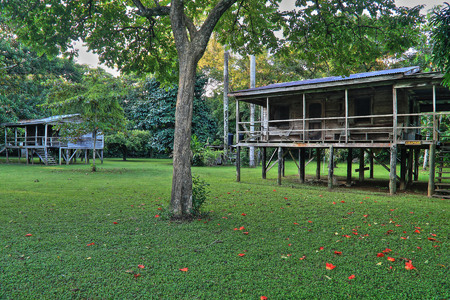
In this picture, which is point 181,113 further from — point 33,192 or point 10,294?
point 33,192

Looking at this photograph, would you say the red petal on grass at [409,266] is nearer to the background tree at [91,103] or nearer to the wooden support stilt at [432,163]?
the wooden support stilt at [432,163]

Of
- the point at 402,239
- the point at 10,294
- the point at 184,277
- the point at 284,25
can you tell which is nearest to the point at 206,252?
the point at 184,277

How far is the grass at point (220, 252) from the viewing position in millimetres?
3170

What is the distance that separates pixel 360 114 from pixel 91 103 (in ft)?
46.3

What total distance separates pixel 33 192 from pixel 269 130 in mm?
10689

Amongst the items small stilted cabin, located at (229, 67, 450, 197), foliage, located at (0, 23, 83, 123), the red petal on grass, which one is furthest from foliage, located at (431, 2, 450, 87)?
foliage, located at (0, 23, 83, 123)

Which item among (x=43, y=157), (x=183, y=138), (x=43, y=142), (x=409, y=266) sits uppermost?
(x=43, y=142)

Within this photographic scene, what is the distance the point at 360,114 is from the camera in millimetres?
13672

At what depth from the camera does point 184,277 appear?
11.2ft

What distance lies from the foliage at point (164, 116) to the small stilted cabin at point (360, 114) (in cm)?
1551

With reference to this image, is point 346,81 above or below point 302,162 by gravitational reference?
above

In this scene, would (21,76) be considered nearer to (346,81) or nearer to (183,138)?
(183,138)

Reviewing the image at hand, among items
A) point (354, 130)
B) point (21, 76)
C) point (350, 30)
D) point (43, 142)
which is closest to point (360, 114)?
point (354, 130)

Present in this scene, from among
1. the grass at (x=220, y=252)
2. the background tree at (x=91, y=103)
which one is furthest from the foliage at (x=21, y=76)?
the grass at (x=220, y=252)
